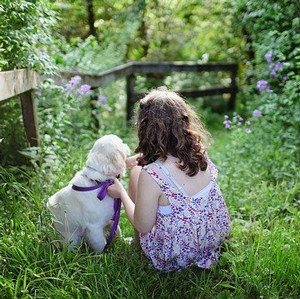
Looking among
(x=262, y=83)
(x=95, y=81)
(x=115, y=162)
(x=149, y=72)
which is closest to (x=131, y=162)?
(x=115, y=162)

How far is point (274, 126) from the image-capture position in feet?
16.1

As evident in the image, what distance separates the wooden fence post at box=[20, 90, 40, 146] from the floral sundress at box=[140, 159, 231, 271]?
1429 mm

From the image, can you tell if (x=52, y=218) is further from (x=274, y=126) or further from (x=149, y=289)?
(x=274, y=126)

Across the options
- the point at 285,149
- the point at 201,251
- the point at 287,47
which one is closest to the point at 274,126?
the point at 285,149

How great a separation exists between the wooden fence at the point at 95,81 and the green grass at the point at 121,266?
54 cm

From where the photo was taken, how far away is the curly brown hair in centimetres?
256

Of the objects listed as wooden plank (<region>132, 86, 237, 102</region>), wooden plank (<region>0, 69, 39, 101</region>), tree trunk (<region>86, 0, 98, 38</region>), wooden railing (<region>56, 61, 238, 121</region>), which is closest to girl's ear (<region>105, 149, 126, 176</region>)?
wooden plank (<region>0, 69, 39, 101</region>)

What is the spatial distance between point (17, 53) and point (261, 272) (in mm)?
2214

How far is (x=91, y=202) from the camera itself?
2.81 metres

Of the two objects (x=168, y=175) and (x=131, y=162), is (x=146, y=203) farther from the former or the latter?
(x=131, y=162)

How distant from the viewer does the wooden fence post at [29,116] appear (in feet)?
12.0

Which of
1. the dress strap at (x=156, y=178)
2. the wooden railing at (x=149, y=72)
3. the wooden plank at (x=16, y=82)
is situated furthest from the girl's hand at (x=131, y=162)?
the wooden railing at (x=149, y=72)

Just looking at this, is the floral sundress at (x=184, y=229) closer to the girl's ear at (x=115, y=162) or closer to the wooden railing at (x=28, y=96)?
the girl's ear at (x=115, y=162)

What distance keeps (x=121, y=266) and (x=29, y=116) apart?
1580 millimetres
